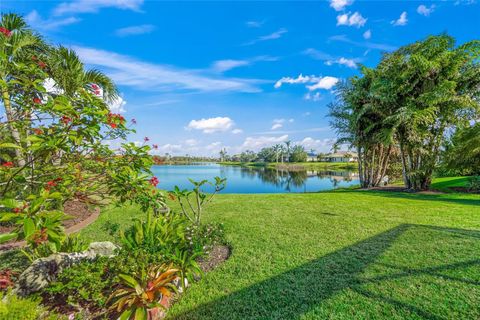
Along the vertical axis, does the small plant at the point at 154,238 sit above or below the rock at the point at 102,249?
above

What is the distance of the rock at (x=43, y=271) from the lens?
2242 millimetres

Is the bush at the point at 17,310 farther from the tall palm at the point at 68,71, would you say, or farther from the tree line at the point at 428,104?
the tree line at the point at 428,104

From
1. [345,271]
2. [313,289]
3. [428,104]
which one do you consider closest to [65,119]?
[313,289]

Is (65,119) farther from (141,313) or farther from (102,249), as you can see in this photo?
(102,249)

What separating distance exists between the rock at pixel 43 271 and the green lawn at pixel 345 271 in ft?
4.58

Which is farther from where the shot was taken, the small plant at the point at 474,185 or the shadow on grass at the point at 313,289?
the small plant at the point at 474,185

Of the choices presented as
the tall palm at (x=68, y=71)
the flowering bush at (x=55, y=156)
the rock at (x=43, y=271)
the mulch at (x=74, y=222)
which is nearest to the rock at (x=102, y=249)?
the rock at (x=43, y=271)

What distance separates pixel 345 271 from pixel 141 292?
8.49 feet

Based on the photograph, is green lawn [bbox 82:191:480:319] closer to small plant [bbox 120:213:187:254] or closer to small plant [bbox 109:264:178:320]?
small plant [bbox 109:264:178:320]

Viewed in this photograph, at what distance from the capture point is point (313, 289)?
8.50 ft

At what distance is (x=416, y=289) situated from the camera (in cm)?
253

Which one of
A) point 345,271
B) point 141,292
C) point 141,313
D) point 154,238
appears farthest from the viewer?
point 154,238

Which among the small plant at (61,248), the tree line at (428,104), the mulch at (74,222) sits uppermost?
the tree line at (428,104)

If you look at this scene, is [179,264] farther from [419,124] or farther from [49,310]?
[419,124]
